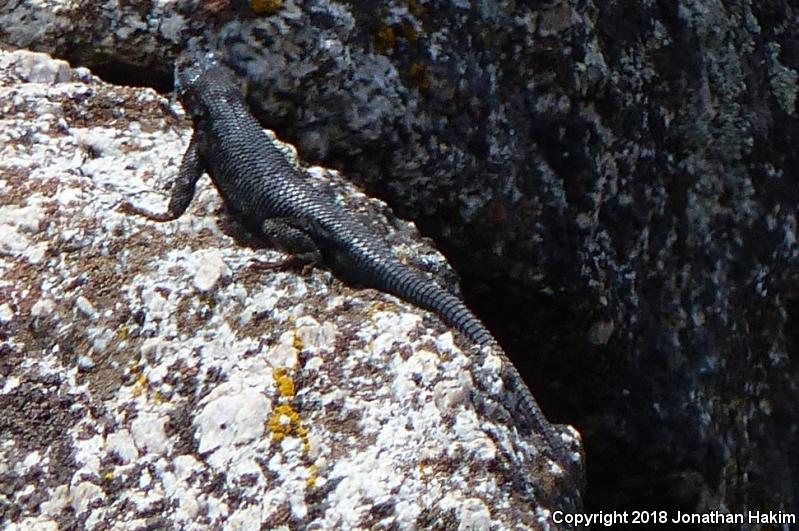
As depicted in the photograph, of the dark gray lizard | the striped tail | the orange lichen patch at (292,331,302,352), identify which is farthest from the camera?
the dark gray lizard

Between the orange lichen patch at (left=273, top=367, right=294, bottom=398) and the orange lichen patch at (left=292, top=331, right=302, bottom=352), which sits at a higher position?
the orange lichen patch at (left=292, top=331, right=302, bottom=352)

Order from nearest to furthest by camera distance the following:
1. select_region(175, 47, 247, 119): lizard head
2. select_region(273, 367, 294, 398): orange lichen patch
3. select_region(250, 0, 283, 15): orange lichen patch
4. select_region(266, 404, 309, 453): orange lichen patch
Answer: select_region(266, 404, 309, 453): orange lichen patch, select_region(273, 367, 294, 398): orange lichen patch, select_region(175, 47, 247, 119): lizard head, select_region(250, 0, 283, 15): orange lichen patch

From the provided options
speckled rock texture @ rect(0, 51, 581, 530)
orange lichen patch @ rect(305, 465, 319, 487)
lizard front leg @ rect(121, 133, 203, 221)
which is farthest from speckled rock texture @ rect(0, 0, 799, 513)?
orange lichen patch @ rect(305, 465, 319, 487)

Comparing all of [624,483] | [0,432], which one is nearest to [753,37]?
[624,483]

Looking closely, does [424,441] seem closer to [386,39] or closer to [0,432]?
[0,432]

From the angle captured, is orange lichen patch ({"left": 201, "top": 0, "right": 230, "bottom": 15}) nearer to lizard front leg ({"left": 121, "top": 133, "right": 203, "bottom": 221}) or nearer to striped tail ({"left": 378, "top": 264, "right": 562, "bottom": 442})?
lizard front leg ({"left": 121, "top": 133, "right": 203, "bottom": 221})

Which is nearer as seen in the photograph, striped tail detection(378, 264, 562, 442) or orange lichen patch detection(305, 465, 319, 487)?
orange lichen patch detection(305, 465, 319, 487)

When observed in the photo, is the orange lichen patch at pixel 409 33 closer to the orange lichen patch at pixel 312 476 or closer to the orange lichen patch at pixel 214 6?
the orange lichen patch at pixel 214 6

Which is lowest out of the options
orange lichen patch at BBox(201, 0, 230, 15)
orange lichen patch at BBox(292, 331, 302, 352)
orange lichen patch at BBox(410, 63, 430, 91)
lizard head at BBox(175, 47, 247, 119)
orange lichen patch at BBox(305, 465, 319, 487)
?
orange lichen patch at BBox(305, 465, 319, 487)
